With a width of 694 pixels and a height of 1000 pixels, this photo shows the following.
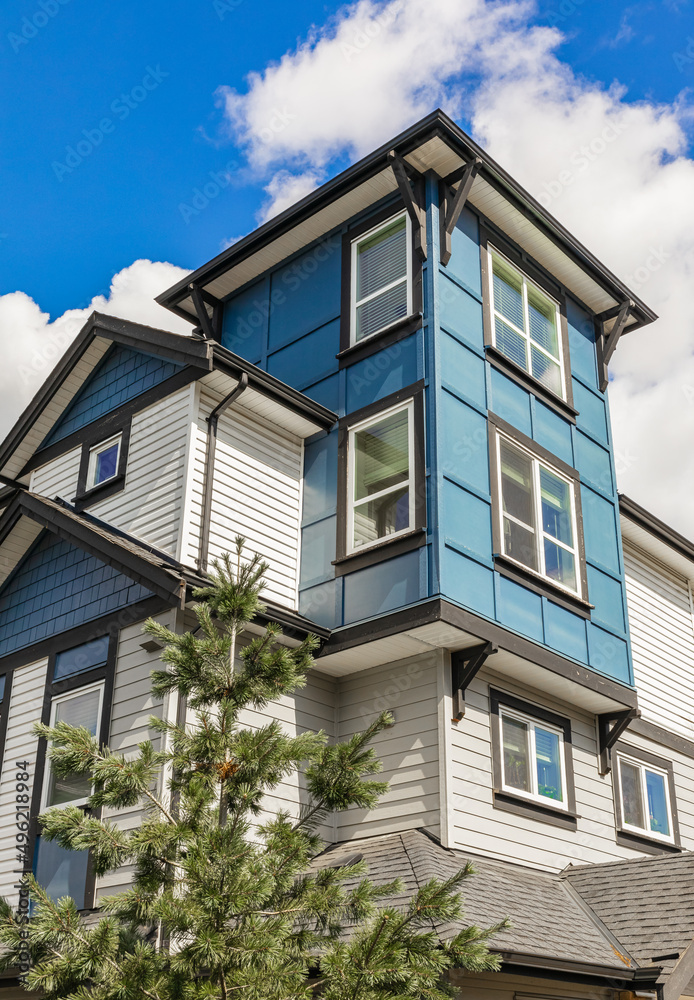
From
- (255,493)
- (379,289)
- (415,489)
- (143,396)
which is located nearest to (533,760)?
(415,489)

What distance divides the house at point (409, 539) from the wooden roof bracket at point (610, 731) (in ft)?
0.11

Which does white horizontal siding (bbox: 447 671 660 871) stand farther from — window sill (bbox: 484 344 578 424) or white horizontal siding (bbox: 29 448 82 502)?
white horizontal siding (bbox: 29 448 82 502)

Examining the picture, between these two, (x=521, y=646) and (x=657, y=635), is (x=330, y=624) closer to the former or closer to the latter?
(x=521, y=646)

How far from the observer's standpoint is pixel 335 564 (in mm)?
12633

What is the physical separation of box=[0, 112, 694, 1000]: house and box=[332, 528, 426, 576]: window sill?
0.03 metres

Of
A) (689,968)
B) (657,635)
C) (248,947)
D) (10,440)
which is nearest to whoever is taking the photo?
(248,947)

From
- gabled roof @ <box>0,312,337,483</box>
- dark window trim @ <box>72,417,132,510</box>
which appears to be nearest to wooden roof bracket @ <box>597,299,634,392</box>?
gabled roof @ <box>0,312,337,483</box>

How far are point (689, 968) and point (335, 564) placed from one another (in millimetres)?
5671

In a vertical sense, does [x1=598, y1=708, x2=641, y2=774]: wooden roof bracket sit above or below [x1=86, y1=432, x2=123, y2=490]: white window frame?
below

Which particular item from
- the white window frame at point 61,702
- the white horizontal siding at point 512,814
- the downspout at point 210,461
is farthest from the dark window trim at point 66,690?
the white horizontal siding at point 512,814

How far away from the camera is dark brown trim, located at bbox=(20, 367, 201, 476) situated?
12984 mm

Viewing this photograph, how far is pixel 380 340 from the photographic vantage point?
44.1 feet

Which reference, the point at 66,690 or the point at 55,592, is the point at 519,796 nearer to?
the point at 66,690

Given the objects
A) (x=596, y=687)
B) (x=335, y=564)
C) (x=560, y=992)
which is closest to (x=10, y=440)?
(x=335, y=564)
